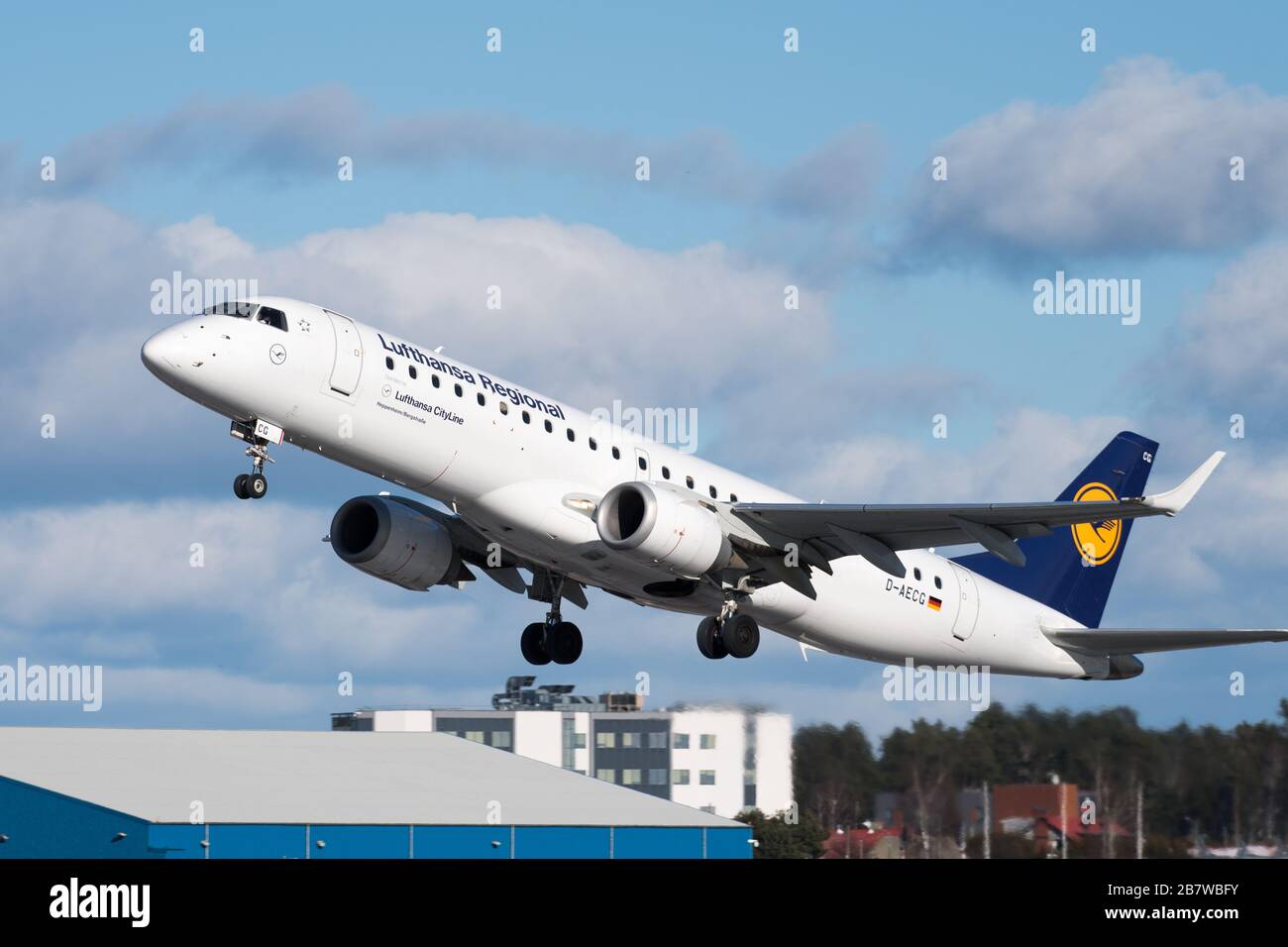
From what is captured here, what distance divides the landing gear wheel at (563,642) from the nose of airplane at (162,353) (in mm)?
10817

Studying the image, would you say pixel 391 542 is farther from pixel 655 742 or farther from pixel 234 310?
pixel 655 742

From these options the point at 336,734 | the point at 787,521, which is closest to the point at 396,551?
the point at 787,521

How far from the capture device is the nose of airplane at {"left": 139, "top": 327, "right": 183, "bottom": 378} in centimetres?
2630

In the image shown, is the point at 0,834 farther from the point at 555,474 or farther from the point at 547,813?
the point at 555,474

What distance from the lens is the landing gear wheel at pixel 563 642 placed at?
3459cm

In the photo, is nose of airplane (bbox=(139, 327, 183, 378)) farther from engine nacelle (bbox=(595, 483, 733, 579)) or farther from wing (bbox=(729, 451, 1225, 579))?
wing (bbox=(729, 451, 1225, 579))

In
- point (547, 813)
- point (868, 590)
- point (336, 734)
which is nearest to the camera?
point (868, 590)

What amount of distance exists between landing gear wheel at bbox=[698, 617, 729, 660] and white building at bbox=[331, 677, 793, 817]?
1614 mm

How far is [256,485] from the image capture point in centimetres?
2777

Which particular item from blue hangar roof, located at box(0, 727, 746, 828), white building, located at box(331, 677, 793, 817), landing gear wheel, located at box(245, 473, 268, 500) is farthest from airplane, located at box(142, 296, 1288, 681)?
blue hangar roof, located at box(0, 727, 746, 828)

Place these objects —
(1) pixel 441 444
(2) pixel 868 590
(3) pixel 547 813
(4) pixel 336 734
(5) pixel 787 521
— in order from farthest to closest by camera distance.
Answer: (4) pixel 336 734 → (3) pixel 547 813 → (2) pixel 868 590 → (5) pixel 787 521 → (1) pixel 441 444

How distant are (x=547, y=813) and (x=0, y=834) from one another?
1255 centimetres

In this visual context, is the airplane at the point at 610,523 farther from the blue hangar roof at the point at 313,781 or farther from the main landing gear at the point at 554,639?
the blue hangar roof at the point at 313,781
